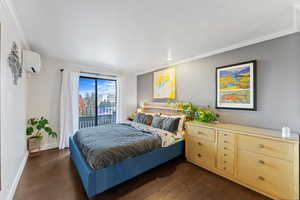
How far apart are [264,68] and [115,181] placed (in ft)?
9.89

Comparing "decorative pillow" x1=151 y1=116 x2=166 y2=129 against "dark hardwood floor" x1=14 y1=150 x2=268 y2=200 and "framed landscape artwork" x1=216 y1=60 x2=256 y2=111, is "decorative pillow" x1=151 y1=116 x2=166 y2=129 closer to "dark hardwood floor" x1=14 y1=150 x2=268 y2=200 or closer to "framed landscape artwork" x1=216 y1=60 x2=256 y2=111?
"dark hardwood floor" x1=14 y1=150 x2=268 y2=200

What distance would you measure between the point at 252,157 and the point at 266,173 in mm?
225

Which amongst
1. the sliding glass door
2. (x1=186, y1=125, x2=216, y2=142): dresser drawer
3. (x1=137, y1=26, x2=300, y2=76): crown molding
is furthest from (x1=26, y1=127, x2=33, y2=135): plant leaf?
(x1=137, y1=26, x2=300, y2=76): crown molding

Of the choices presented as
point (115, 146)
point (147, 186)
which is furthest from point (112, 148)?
point (147, 186)

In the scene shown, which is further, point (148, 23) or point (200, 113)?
point (200, 113)

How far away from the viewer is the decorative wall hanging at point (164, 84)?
142 inches

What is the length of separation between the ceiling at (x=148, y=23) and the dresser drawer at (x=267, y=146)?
5.43ft

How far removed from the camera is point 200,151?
2480mm

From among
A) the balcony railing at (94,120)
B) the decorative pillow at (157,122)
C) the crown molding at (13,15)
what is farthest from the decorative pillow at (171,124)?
the crown molding at (13,15)

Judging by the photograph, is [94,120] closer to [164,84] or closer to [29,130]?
[29,130]

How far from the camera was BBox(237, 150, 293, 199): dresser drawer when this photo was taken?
1554 millimetres

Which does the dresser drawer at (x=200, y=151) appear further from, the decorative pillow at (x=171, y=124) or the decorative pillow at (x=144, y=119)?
the decorative pillow at (x=144, y=119)

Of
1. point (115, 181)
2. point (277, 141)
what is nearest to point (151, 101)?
point (115, 181)

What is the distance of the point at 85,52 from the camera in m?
2.85
